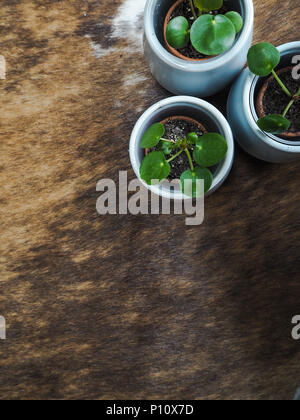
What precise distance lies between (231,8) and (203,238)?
403 mm

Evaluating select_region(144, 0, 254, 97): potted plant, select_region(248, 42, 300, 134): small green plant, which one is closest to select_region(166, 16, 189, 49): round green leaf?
select_region(144, 0, 254, 97): potted plant

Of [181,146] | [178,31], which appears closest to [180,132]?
[181,146]

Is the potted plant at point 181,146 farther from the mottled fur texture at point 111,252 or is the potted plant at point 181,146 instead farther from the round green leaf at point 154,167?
the mottled fur texture at point 111,252

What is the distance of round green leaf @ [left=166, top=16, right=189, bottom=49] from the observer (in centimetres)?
67

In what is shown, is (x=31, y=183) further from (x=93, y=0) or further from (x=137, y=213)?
(x=93, y=0)

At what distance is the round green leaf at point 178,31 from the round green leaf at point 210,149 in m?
0.15

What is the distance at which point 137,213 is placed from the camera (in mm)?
866

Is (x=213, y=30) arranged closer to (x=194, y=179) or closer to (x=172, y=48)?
(x=172, y=48)

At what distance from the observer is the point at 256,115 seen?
2.37ft

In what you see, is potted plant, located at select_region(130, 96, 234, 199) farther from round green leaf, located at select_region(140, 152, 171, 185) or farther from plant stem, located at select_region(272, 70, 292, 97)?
plant stem, located at select_region(272, 70, 292, 97)

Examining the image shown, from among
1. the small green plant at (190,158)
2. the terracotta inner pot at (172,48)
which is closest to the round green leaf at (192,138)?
the small green plant at (190,158)

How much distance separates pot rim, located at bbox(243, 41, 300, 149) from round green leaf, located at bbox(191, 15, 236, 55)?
0.09 metres

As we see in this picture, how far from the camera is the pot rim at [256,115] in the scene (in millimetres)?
691

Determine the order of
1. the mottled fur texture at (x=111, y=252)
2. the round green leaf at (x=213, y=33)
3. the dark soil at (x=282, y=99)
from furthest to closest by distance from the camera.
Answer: the mottled fur texture at (x=111, y=252)
the dark soil at (x=282, y=99)
the round green leaf at (x=213, y=33)
